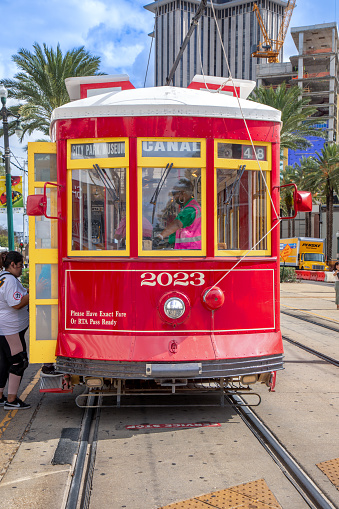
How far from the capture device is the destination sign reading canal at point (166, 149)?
5.67 meters

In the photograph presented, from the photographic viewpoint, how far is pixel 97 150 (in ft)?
19.0

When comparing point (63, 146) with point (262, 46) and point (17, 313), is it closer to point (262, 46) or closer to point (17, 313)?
point (17, 313)

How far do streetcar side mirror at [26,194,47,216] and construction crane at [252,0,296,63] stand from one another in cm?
11252

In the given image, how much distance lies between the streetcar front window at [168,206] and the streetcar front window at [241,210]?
292 millimetres

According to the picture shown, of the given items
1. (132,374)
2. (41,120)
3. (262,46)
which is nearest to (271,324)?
(132,374)

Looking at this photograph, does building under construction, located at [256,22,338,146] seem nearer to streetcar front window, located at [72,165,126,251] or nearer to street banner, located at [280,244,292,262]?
street banner, located at [280,244,292,262]

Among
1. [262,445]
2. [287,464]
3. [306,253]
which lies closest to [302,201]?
[262,445]

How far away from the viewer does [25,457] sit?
16.0ft

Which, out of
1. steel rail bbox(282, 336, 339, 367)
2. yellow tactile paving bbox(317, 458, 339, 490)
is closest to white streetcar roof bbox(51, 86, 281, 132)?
yellow tactile paving bbox(317, 458, 339, 490)

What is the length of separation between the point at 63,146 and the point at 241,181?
74.2 inches

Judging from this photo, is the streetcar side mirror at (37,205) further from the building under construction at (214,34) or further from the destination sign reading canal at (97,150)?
the building under construction at (214,34)

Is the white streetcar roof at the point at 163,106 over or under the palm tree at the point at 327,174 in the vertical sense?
under

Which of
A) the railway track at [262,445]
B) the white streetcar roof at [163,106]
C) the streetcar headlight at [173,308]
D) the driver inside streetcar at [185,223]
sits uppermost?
the white streetcar roof at [163,106]

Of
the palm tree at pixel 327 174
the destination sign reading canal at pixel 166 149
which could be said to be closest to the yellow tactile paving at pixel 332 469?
the destination sign reading canal at pixel 166 149
